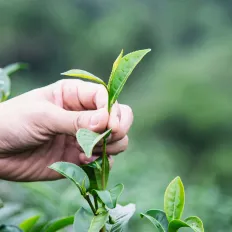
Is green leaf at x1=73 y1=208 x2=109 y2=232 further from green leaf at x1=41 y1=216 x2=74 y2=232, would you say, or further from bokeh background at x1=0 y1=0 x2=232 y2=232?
bokeh background at x1=0 y1=0 x2=232 y2=232

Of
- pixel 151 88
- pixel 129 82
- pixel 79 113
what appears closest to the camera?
pixel 79 113

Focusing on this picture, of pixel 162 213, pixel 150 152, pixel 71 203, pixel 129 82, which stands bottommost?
pixel 129 82

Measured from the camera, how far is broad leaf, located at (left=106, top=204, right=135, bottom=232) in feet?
3.42

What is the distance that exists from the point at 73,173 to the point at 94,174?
0.16 feet

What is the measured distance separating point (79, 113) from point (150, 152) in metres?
3.70

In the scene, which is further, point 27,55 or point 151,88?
point 27,55

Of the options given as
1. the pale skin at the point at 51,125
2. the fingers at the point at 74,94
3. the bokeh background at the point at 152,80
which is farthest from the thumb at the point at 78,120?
the bokeh background at the point at 152,80

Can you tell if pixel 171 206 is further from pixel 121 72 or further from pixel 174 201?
pixel 121 72

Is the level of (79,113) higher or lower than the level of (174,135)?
higher

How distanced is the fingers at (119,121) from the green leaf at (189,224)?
0.20 meters

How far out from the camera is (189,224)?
956 millimetres

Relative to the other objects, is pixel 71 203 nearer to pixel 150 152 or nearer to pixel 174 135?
pixel 150 152

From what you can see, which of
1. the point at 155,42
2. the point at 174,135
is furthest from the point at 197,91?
the point at 155,42

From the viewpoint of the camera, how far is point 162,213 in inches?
40.4
